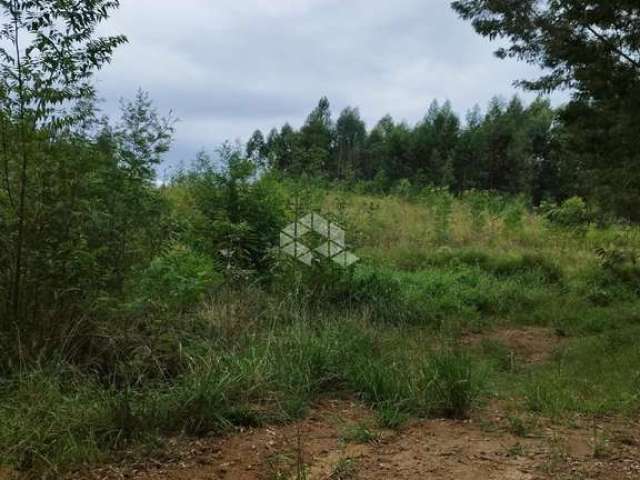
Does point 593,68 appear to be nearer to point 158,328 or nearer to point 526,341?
point 526,341

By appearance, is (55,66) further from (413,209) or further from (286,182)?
(413,209)

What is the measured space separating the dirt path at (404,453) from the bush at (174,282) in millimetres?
1170

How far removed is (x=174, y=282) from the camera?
405 cm

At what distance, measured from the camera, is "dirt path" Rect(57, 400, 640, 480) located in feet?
8.40

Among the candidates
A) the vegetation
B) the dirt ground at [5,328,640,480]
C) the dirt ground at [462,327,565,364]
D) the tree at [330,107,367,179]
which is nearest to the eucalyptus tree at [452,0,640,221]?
the vegetation

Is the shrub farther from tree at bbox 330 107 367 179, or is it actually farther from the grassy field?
tree at bbox 330 107 367 179

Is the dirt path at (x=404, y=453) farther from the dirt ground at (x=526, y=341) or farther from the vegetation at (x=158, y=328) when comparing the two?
the dirt ground at (x=526, y=341)

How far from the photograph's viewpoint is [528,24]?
5.43m

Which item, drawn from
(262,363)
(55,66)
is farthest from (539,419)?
(55,66)

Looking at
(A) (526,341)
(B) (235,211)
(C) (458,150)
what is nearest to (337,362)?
(A) (526,341)

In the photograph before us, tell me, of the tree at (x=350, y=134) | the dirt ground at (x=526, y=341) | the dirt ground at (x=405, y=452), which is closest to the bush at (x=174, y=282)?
the dirt ground at (x=405, y=452)

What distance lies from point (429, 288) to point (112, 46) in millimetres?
4946

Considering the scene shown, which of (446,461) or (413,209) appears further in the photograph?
(413,209)

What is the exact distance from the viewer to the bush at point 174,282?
3.74 meters
